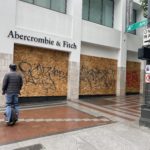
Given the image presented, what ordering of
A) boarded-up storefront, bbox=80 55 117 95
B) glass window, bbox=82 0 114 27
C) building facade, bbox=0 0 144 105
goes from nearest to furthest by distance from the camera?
building facade, bbox=0 0 144 105
boarded-up storefront, bbox=80 55 117 95
glass window, bbox=82 0 114 27

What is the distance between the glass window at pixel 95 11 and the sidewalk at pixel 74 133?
8380 millimetres

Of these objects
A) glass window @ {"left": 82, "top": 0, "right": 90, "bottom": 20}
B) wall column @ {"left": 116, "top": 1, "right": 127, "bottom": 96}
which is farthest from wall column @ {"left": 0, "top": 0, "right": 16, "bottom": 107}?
wall column @ {"left": 116, "top": 1, "right": 127, "bottom": 96}

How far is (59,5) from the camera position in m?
13.7

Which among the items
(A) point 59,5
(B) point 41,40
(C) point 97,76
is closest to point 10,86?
(B) point 41,40

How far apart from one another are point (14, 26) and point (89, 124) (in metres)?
6.46

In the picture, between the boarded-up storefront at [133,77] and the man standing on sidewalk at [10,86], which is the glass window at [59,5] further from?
the boarded-up storefront at [133,77]

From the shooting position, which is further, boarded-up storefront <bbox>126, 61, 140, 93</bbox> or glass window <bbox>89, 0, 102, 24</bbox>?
boarded-up storefront <bbox>126, 61, 140, 93</bbox>

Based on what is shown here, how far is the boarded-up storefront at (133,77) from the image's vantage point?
18484mm

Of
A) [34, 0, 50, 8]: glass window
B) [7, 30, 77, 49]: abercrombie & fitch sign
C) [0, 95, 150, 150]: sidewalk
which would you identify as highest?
[34, 0, 50, 8]: glass window

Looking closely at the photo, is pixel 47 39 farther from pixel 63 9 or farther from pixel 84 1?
pixel 84 1

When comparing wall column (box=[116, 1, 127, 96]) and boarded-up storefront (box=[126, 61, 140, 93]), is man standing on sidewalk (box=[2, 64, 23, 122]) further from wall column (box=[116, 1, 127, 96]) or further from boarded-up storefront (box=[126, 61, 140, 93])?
boarded-up storefront (box=[126, 61, 140, 93])

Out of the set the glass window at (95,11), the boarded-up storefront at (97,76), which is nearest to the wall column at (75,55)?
the boarded-up storefront at (97,76)

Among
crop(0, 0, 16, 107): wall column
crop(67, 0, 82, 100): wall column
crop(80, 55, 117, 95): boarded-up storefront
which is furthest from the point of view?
crop(80, 55, 117, 95): boarded-up storefront

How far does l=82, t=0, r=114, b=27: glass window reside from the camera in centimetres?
1521
